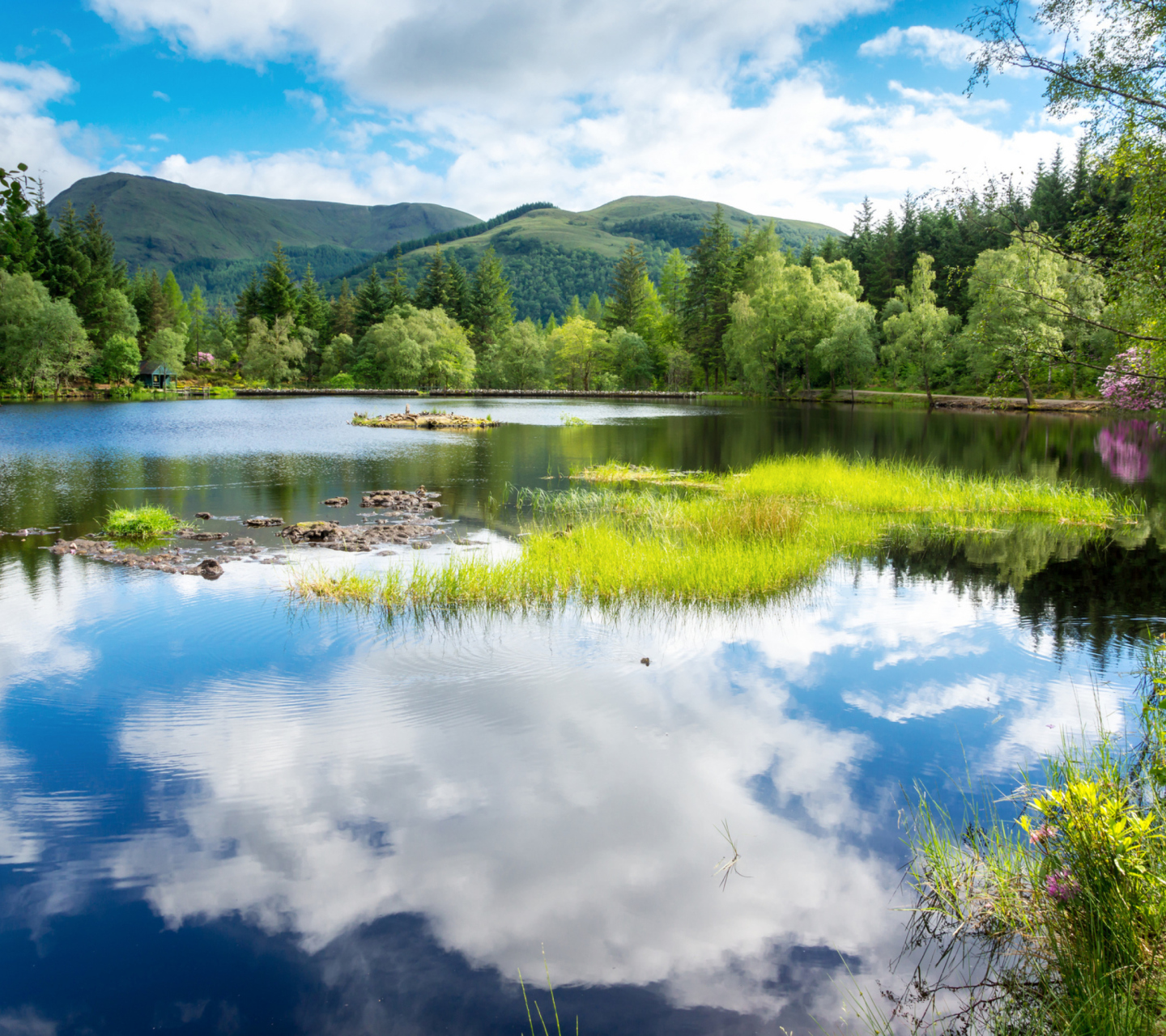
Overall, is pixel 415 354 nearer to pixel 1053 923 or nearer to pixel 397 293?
pixel 397 293

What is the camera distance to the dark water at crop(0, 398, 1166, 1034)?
454 cm

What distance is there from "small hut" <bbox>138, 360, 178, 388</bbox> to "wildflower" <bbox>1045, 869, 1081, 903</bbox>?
95.7m

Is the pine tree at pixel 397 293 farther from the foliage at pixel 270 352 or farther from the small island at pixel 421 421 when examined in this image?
the small island at pixel 421 421

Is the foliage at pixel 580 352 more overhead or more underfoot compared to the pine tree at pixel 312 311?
more underfoot

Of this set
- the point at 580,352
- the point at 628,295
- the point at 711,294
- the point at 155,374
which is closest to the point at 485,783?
the point at 155,374

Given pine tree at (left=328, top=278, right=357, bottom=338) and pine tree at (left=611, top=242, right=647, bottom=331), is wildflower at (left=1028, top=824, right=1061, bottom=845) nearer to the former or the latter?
pine tree at (left=328, top=278, right=357, bottom=338)

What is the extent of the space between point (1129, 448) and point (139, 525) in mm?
44039

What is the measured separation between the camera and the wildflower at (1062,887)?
4332 mm

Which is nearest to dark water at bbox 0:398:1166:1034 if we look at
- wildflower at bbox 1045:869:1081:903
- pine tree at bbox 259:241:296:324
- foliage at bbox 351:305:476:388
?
wildflower at bbox 1045:869:1081:903

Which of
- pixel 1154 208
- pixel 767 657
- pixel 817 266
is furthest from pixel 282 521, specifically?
pixel 817 266

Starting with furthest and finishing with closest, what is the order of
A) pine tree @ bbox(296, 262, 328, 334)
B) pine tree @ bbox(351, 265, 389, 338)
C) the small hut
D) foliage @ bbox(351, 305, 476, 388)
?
pine tree @ bbox(296, 262, 328, 334), pine tree @ bbox(351, 265, 389, 338), foliage @ bbox(351, 305, 476, 388), the small hut

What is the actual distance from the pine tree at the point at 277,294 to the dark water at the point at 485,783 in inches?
3744

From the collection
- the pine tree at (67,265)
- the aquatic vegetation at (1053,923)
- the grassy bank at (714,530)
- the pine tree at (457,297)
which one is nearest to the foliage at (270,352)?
the pine tree at (67,265)

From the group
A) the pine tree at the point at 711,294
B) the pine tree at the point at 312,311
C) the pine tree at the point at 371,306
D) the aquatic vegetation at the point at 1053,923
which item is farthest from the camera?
the pine tree at the point at 312,311
